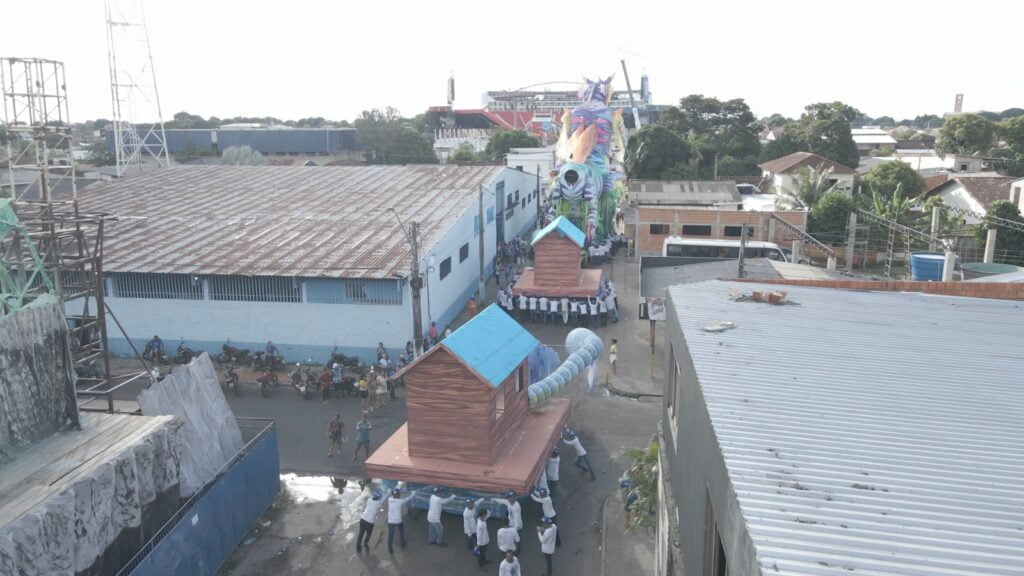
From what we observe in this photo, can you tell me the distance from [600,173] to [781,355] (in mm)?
28206

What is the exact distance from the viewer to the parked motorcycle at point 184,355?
21.5 metres

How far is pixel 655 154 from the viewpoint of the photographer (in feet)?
180

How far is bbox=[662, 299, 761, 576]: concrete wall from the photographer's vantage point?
504 cm

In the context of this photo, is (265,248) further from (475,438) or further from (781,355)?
(781,355)

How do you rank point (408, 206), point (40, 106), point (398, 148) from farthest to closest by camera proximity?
point (398, 148) → point (408, 206) → point (40, 106)

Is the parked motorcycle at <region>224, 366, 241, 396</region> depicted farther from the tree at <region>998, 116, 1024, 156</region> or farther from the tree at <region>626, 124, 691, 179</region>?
the tree at <region>998, 116, 1024, 156</region>

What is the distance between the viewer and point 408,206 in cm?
2784

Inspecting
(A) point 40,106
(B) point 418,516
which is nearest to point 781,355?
(B) point 418,516

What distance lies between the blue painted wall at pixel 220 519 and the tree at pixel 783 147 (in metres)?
55.4

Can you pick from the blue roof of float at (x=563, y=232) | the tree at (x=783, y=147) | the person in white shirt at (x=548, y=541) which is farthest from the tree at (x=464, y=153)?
the person in white shirt at (x=548, y=541)

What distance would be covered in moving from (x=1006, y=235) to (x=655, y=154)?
91.9 ft

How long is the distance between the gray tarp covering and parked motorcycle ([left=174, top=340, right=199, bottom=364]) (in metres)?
10.7

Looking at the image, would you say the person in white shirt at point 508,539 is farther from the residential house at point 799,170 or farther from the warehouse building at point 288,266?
the residential house at point 799,170

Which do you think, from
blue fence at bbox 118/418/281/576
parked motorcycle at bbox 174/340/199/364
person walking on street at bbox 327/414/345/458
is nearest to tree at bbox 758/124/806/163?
parked motorcycle at bbox 174/340/199/364
